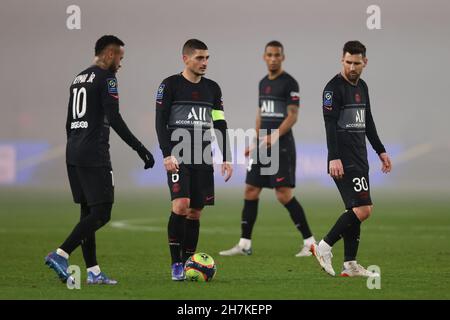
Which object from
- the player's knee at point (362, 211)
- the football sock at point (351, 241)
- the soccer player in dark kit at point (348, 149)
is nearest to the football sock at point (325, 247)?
the soccer player in dark kit at point (348, 149)

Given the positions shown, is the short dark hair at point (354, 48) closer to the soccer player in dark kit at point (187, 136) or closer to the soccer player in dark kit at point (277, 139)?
the soccer player in dark kit at point (187, 136)

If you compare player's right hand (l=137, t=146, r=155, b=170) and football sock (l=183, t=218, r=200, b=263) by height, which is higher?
player's right hand (l=137, t=146, r=155, b=170)

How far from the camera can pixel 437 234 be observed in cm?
1566

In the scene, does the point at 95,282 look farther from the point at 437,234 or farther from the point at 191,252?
the point at 437,234

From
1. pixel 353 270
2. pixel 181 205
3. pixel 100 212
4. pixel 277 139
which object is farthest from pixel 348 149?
pixel 277 139

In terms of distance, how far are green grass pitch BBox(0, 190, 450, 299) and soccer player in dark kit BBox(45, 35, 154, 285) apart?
64 centimetres

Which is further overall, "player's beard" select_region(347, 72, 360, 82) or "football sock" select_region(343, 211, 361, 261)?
"football sock" select_region(343, 211, 361, 261)

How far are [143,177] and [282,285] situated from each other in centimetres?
3052

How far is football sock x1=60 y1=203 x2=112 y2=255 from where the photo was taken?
8.60 metres

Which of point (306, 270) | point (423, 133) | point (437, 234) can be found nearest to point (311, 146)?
point (423, 133)

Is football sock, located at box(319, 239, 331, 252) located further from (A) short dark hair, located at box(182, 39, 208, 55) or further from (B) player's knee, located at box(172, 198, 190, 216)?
(A) short dark hair, located at box(182, 39, 208, 55)

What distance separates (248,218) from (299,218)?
699 mm

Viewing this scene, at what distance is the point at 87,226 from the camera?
866 cm

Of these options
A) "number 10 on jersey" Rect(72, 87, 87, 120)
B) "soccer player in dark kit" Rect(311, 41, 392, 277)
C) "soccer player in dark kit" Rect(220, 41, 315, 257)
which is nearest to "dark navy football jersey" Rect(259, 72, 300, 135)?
"soccer player in dark kit" Rect(220, 41, 315, 257)
